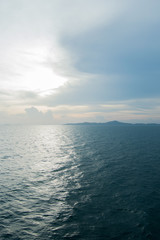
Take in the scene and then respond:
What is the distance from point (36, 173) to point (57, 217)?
20146mm

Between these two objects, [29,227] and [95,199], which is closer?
[29,227]

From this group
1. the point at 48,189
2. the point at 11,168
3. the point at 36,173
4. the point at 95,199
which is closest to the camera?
the point at 95,199

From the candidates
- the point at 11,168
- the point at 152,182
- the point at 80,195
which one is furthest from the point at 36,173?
the point at 152,182

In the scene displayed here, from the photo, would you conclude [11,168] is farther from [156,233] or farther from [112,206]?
[156,233]

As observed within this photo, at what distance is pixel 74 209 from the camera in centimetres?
2069

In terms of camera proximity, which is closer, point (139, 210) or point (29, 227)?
point (29, 227)

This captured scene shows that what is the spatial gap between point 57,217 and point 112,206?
863cm

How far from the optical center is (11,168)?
40438mm

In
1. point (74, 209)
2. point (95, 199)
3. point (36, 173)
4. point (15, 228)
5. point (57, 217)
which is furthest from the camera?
point (36, 173)

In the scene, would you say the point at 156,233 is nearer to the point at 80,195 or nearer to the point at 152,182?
the point at 80,195

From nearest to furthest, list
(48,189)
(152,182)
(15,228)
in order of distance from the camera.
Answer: (15,228), (48,189), (152,182)

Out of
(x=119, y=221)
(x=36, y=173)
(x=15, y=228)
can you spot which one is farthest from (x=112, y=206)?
(x=36, y=173)

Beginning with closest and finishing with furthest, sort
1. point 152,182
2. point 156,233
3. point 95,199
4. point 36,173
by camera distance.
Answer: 1. point 156,233
2. point 95,199
3. point 152,182
4. point 36,173

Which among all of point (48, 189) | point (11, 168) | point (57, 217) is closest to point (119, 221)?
point (57, 217)
